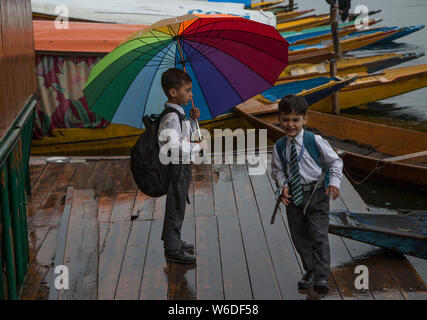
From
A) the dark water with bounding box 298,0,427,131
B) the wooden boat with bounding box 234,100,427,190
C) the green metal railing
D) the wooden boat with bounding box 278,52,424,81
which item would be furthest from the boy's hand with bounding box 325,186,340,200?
the wooden boat with bounding box 278,52,424,81

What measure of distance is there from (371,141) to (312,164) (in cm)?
550

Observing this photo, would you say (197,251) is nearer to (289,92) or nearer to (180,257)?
(180,257)

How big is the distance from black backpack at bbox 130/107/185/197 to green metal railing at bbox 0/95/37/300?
30.7 inches

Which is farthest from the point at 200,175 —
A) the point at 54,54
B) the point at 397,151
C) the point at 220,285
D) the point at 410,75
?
the point at 410,75

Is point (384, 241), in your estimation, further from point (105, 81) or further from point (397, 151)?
point (397, 151)

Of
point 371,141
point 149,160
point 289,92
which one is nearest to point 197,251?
point 149,160

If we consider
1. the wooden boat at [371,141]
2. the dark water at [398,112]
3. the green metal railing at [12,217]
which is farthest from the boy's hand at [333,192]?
the dark water at [398,112]

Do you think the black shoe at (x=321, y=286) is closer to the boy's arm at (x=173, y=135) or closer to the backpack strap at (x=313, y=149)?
the backpack strap at (x=313, y=149)

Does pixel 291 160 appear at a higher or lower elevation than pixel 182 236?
higher

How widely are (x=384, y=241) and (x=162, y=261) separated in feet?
5.61

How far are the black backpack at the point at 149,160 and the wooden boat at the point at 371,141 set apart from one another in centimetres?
410

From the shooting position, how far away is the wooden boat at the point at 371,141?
7.45 meters

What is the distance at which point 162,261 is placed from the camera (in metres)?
4.30

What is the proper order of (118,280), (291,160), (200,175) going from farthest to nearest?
(200,175) < (118,280) < (291,160)
